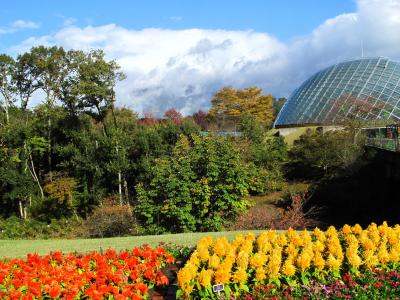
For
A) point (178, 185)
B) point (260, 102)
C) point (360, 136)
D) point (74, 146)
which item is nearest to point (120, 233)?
point (178, 185)

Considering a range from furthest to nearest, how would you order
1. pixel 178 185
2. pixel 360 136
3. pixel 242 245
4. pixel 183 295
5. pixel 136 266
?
pixel 360 136 < pixel 178 185 < pixel 242 245 < pixel 136 266 < pixel 183 295

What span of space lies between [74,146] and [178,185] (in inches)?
497

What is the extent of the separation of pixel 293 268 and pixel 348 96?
32.7 m

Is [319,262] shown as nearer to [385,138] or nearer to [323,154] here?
[385,138]

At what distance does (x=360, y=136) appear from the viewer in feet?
91.3

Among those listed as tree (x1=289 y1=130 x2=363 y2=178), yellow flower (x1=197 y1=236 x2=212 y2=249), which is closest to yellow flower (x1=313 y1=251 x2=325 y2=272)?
yellow flower (x1=197 y1=236 x2=212 y2=249)

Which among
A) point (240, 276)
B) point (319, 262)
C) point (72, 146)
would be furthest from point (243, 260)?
point (72, 146)

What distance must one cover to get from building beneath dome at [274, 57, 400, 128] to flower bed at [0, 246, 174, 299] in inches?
1151

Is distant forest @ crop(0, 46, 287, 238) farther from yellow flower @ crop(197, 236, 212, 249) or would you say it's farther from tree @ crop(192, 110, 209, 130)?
tree @ crop(192, 110, 209, 130)

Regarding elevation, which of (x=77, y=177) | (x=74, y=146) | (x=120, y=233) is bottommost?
(x=120, y=233)

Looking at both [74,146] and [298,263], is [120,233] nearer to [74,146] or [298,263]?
[74,146]

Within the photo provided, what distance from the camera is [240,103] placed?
55000 mm

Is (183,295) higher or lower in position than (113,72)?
lower

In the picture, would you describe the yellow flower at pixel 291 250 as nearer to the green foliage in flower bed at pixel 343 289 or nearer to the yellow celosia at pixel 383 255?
the green foliage in flower bed at pixel 343 289
